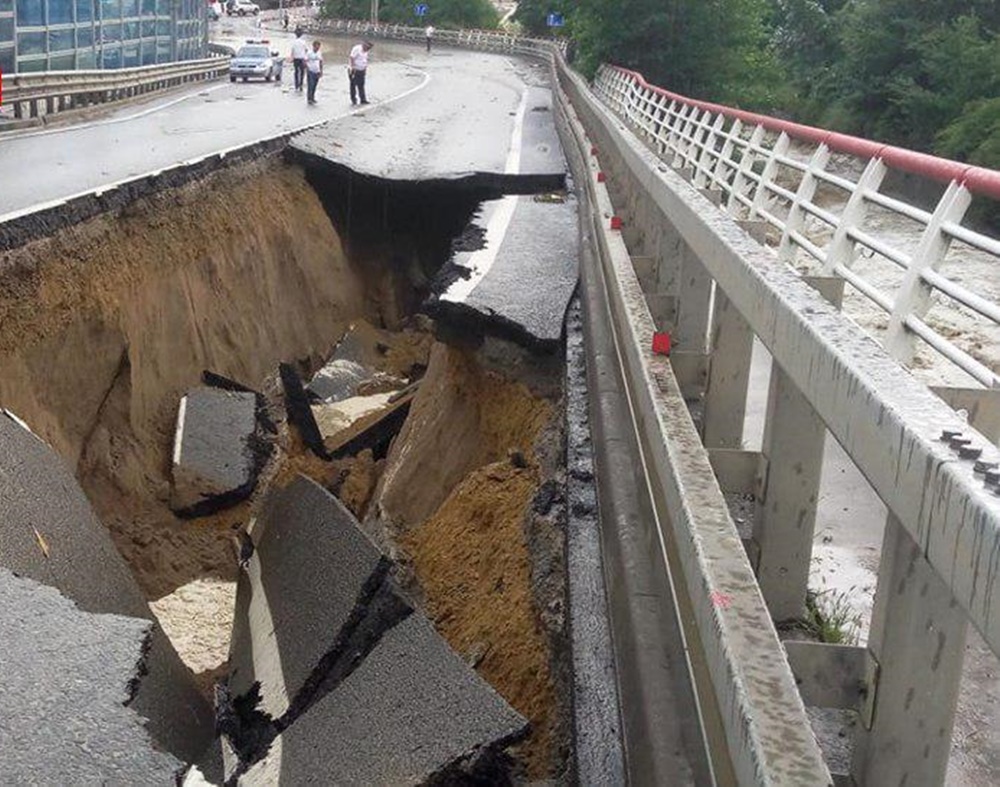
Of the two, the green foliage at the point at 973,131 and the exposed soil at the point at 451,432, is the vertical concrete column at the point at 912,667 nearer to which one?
the exposed soil at the point at 451,432

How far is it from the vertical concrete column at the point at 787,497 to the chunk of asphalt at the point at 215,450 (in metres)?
5.39

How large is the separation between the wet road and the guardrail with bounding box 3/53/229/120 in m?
0.77

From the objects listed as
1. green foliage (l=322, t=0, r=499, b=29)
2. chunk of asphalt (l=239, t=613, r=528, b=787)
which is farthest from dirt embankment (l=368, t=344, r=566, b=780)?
green foliage (l=322, t=0, r=499, b=29)

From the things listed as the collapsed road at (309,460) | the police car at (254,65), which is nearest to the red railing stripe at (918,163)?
the collapsed road at (309,460)

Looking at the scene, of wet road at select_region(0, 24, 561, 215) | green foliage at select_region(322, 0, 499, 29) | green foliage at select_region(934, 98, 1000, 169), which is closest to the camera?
wet road at select_region(0, 24, 561, 215)

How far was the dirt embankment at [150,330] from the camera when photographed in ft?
28.6

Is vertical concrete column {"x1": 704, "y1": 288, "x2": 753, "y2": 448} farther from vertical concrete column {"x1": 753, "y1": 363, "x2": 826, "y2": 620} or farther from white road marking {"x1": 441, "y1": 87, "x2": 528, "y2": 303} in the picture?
white road marking {"x1": 441, "y1": 87, "x2": 528, "y2": 303}

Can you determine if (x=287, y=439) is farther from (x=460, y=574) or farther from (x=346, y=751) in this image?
(x=346, y=751)

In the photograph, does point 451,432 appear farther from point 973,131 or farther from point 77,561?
point 973,131

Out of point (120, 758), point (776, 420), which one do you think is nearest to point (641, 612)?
point (776, 420)

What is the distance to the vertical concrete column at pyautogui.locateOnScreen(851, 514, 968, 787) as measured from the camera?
303 centimetres

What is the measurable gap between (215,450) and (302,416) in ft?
3.53

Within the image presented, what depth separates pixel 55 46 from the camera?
2706cm

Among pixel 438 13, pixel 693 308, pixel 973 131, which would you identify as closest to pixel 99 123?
pixel 693 308
